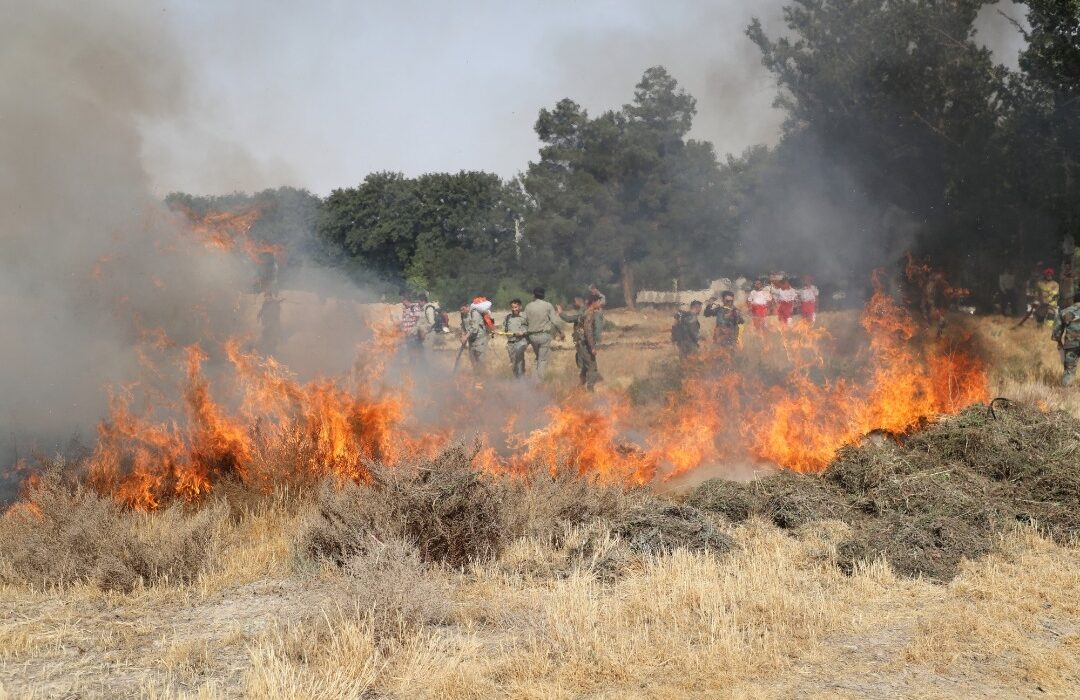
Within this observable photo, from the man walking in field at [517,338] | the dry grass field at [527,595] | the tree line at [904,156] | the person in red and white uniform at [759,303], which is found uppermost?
the tree line at [904,156]

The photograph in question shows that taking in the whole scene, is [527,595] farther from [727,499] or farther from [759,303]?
[759,303]

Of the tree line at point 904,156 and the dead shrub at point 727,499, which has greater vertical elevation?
the tree line at point 904,156

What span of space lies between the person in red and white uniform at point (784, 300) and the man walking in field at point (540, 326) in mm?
5400

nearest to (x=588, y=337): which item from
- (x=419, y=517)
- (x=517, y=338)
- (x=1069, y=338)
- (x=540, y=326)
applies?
(x=540, y=326)

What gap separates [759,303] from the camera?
19734 millimetres

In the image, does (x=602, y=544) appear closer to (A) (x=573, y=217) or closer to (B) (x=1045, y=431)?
(B) (x=1045, y=431)

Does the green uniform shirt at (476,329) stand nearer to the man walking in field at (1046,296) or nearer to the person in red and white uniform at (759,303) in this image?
the person in red and white uniform at (759,303)

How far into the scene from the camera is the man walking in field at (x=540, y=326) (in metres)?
17.1

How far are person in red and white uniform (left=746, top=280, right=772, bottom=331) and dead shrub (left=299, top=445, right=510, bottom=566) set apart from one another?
12897 millimetres

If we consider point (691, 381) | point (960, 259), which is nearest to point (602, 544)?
point (691, 381)

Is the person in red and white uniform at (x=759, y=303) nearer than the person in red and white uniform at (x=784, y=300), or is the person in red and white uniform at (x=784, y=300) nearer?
the person in red and white uniform at (x=759, y=303)

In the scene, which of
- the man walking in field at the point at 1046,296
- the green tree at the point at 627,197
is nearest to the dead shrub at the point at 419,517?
the man walking in field at the point at 1046,296

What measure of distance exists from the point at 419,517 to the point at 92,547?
2308 mm

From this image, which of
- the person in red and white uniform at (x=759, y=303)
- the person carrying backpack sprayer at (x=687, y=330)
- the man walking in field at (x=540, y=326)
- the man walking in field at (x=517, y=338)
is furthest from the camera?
the person in red and white uniform at (x=759, y=303)
